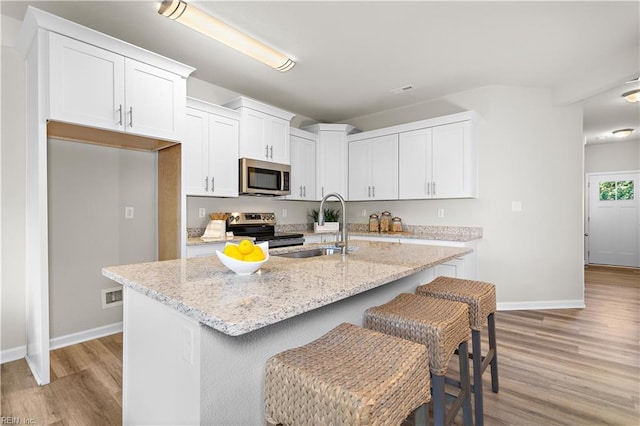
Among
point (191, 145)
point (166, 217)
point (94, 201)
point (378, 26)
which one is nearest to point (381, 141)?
point (378, 26)

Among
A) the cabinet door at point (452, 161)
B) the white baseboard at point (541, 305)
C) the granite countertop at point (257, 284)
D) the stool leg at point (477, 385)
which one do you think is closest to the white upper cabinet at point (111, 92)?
the granite countertop at point (257, 284)

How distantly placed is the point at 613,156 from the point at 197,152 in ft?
26.4

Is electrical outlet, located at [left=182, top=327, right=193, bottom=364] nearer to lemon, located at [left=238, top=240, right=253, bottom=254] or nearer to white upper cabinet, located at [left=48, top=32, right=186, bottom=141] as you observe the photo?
lemon, located at [left=238, top=240, right=253, bottom=254]

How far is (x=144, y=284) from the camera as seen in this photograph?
3.69 feet

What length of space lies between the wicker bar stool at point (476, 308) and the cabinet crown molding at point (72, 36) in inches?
107

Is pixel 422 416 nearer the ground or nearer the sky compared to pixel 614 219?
nearer the ground

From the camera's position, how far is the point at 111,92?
2.40m

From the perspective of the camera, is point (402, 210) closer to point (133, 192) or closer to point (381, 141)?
point (381, 141)

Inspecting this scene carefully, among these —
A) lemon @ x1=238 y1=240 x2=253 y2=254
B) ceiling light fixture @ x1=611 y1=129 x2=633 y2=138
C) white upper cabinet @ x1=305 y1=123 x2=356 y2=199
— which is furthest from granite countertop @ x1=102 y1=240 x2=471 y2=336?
ceiling light fixture @ x1=611 y1=129 x2=633 y2=138

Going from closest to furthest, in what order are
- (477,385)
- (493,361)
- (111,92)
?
1. (477,385)
2. (493,361)
3. (111,92)

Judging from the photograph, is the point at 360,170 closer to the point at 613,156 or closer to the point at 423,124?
the point at 423,124

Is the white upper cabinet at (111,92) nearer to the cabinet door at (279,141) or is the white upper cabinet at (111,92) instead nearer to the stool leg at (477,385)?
the cabinet door at (279,141)

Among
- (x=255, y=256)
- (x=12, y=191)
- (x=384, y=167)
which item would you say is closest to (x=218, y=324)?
(x=255, y=256)

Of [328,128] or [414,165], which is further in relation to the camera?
[328,128]
